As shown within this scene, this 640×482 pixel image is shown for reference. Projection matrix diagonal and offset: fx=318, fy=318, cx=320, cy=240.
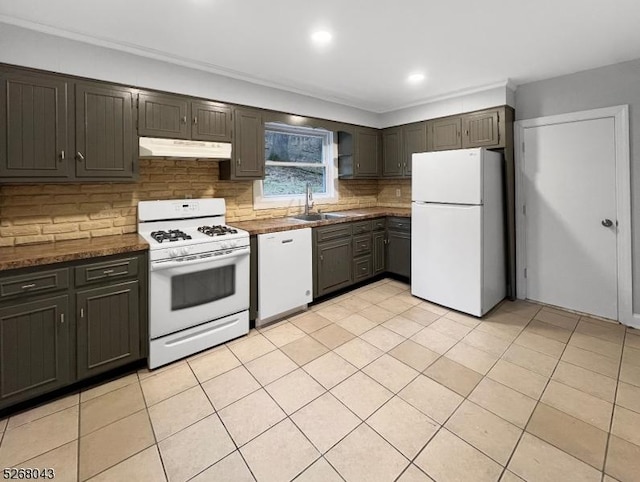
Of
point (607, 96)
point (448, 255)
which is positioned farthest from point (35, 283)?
point (607, 96)

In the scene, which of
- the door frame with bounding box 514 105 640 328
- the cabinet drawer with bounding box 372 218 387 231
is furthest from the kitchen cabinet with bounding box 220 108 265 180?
the door frame with bounding box 514 105 640 328

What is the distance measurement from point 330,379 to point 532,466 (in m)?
1.20

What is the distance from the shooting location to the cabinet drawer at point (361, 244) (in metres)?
3.97

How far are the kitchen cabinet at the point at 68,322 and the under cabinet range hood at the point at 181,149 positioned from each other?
89 cm

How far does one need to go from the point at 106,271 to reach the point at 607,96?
453 centimetres

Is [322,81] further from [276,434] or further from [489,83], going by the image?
[276,434]

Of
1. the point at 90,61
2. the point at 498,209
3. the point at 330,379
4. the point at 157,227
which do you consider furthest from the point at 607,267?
the point at 90,61

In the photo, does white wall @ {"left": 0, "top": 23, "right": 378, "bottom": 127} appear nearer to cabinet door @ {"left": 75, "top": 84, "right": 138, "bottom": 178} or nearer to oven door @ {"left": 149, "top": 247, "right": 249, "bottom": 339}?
cabinet door @ {"left": 75, "top": 84, "right": 138, "bottom": 178}

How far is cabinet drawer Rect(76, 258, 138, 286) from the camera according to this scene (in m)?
2.06

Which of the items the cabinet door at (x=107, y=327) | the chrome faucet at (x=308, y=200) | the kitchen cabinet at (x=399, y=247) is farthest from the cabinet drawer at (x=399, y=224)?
the cabinet door at (x=107, y=327)

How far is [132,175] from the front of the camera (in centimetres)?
256

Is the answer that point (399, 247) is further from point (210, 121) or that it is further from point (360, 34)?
point (210, 121)

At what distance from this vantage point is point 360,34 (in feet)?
7.84

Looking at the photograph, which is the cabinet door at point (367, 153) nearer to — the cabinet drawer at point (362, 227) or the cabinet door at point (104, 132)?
the cabinet drawer at point (362, 227)
